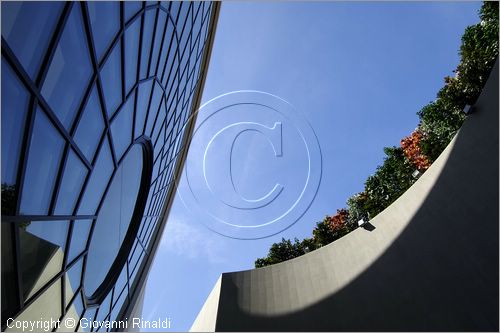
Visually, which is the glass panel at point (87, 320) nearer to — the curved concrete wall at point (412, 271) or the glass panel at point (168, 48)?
the curved concrete wall at point (412, 271)

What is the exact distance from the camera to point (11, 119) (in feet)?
16.0

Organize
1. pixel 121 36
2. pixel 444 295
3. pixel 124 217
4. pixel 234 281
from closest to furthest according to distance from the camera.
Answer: pixel 121 36 → pixel 444 295 → pixel 124 217 → pixel 234 281

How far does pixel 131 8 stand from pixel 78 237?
5.92 m

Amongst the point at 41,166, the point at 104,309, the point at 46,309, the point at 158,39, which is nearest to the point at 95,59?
the point at 41,166

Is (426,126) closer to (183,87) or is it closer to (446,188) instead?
(446,188)

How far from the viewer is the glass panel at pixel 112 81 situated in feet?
24.9

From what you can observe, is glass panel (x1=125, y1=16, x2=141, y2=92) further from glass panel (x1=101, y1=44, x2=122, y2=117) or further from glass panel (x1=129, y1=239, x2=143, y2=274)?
glass panel (x1=129, y1=239, x2=143, y2=274)

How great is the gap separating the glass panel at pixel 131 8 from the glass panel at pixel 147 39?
762 mm

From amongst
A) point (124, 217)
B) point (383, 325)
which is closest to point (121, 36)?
point (124, 217)

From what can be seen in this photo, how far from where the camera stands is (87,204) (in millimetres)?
8969

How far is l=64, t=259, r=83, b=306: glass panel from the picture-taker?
887cm

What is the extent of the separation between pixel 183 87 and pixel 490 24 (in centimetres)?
1496

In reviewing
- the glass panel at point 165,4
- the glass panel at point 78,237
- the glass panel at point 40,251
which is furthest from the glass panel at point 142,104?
the glass panel at point 40,251

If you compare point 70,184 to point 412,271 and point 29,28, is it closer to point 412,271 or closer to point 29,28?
point 29,28
